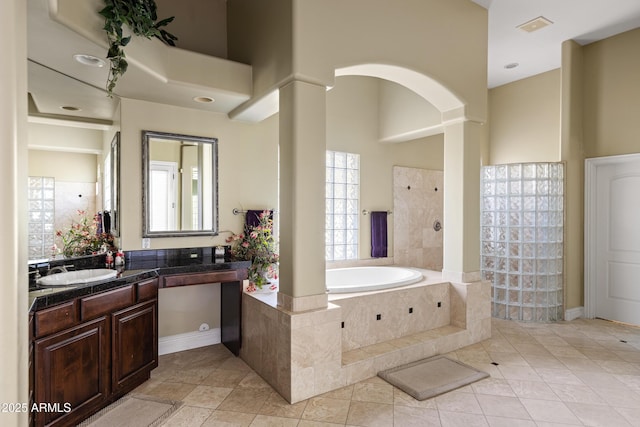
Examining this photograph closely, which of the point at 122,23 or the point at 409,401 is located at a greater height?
the point at 122,23

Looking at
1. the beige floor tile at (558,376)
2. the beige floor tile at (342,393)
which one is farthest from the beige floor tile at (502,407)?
the beige floor tile at (342,393)

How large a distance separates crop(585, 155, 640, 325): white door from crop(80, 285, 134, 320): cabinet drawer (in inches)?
199

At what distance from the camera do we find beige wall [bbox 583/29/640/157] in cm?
420

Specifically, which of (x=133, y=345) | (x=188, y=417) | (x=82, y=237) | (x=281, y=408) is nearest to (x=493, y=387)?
(x=281, y=408)

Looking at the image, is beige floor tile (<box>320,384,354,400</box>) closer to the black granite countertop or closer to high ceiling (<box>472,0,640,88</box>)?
the black granite countertop

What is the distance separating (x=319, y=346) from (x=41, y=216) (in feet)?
7.19

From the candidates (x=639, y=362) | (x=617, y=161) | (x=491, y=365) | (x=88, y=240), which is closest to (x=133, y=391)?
(x=88, y=240)

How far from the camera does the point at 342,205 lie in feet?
16.3

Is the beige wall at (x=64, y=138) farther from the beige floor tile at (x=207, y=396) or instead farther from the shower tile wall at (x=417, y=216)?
the shower tile wall at (x=417, y=216)

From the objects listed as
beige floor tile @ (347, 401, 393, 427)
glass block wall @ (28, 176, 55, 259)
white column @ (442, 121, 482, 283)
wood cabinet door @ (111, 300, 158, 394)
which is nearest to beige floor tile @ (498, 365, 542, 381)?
white column @ (442, 121, 482, 283)

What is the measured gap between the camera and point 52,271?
2.65 m

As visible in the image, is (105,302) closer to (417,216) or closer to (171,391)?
(171,391)

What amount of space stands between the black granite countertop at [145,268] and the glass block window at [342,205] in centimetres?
167

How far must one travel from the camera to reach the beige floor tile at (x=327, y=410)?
240cm
